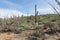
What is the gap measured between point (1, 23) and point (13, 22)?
80 cm

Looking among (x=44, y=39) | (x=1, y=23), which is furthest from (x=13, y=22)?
(x=44, y=39)

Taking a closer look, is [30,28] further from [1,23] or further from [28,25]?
[1,23]

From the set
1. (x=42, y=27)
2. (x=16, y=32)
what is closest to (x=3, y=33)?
(x=16, y=32)

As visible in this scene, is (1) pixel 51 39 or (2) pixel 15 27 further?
(2) pixel 15 27

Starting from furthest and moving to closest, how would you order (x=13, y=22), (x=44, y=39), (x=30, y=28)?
(x=13, y=22)
(x=30, y=28)
(x=44, y=39)

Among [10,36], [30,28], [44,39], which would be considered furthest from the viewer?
[30,28]

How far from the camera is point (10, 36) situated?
9.65 m

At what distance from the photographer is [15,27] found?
10617mm

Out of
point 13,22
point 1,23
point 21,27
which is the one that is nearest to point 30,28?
point 21,27

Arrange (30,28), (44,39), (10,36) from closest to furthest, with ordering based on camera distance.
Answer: (44,39) → (10,36) → (30,28)

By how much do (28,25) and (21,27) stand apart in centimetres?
57

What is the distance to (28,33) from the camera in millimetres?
9742

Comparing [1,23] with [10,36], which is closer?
[10,36]

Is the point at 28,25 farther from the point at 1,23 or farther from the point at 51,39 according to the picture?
the point at 51,39
